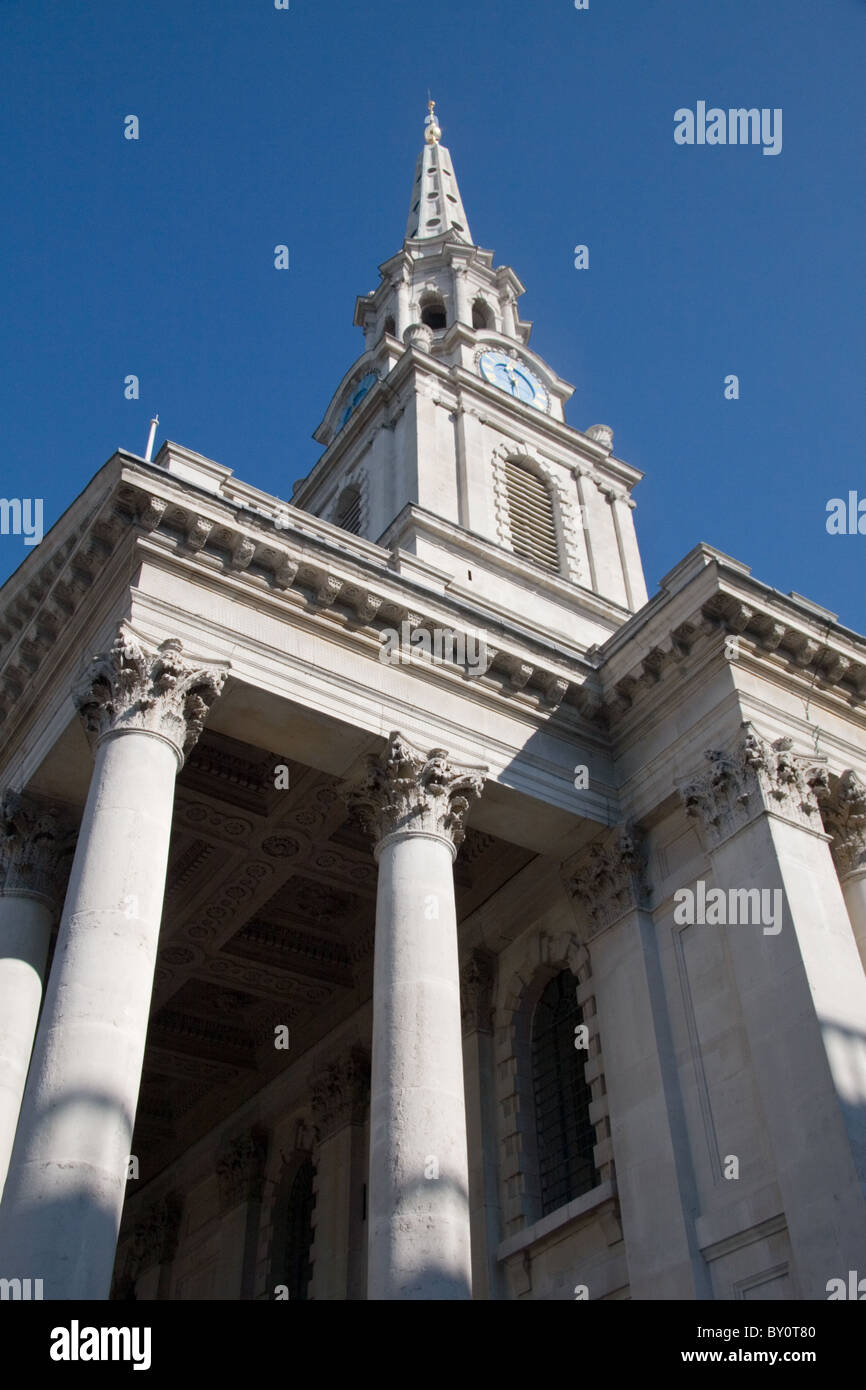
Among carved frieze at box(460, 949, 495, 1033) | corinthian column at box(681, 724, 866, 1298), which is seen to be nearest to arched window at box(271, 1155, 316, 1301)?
carved frieze at box(460, 949, 495, 1033)

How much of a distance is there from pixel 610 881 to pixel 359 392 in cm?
2355

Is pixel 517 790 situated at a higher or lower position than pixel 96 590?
lower

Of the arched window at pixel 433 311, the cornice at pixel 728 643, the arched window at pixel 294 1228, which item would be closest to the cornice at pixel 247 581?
the cornice at pixel 728 643

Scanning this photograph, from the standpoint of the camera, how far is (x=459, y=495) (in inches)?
1189

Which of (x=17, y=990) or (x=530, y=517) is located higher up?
(x=530, y=517)

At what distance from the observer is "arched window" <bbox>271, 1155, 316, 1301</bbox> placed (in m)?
23.5

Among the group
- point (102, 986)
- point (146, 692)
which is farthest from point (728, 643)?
point (102, 986)

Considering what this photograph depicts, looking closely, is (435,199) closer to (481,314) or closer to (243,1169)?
(481,314)

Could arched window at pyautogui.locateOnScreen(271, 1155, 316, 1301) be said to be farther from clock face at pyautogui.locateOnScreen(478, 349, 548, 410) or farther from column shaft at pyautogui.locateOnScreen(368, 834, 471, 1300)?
clock face at pyautogui.locateOnScreen(478, 349, 548, 410)

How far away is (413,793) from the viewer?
1703cm
